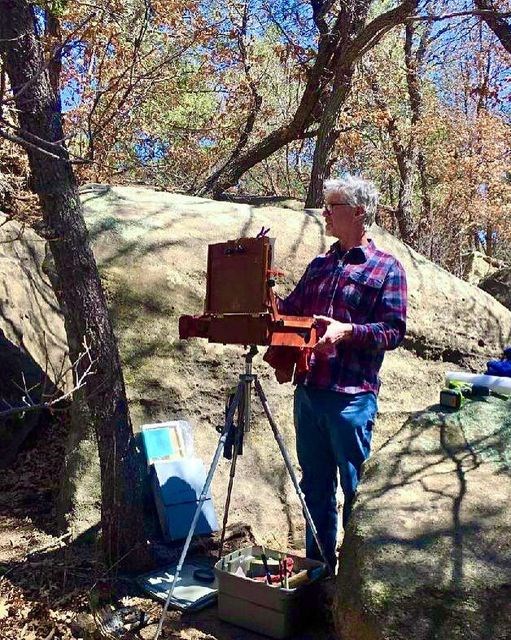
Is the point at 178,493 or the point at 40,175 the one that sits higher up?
the point at 40,175

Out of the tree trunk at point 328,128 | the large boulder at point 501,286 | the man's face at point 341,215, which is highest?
the tree trunk at point 328,128

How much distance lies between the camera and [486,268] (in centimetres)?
1545

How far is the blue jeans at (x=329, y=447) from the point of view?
11.5ft

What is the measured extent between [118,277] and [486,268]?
11792mm

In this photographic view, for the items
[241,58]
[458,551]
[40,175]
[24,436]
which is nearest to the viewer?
[458,551]

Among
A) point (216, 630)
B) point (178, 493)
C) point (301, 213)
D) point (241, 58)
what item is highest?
point (241, 58)

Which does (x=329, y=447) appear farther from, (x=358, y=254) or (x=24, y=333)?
(x=24, y=333)

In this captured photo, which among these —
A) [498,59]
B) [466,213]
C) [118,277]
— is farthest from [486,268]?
[118,277]

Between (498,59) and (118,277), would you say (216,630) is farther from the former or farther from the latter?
(498,59)

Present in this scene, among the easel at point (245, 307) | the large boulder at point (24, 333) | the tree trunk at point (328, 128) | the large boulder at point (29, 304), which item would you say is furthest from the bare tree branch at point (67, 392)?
the tree trunk at point (328, 128)

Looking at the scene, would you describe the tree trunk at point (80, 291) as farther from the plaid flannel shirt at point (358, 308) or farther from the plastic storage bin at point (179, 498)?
the plaid flannel shirt at point (358, 308)

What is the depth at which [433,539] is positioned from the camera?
2902 mm

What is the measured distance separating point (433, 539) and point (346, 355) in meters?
0.96

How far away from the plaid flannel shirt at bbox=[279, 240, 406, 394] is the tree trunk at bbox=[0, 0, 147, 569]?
1052 millimetres
